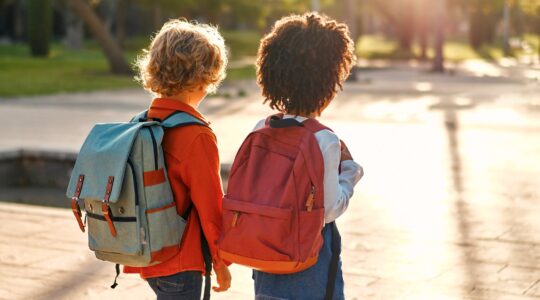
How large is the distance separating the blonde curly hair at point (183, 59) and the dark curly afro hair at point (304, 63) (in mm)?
220

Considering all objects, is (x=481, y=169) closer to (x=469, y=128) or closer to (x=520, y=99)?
(x=469, y=128)

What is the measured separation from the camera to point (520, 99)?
20.6m

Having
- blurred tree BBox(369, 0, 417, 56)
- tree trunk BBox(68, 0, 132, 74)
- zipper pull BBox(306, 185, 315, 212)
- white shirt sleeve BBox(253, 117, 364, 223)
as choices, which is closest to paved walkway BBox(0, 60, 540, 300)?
white shirt sleeve BBox(253, 117, 364, 223)

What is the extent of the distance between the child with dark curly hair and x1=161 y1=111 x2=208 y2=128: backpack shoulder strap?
25 cm

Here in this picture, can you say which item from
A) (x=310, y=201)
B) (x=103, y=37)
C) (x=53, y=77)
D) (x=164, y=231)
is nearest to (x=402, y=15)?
(x=103, y=37)

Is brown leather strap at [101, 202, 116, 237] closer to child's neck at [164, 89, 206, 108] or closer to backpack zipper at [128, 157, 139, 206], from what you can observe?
backpack zipper at [128, 157, 139, 206]

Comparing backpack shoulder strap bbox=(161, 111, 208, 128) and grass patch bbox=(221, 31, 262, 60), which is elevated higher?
backpack shoulder strap bbox=(161, 111, 208, 128)

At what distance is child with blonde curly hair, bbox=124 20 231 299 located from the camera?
3551 millimetres

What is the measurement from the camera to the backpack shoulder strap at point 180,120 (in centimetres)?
358

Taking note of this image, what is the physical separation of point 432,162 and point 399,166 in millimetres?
469

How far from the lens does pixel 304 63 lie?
11.0 feet

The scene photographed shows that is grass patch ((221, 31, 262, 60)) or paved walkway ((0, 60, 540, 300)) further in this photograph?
grass patch ((221, 31, 262, 60))

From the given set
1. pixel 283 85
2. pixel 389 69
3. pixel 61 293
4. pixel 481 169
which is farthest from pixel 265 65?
pixel 389 69

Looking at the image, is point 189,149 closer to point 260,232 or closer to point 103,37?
point 260,232
